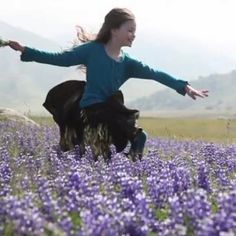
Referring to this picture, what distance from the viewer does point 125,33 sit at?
9297 mm

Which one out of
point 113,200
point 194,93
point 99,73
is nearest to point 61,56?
point 99,73

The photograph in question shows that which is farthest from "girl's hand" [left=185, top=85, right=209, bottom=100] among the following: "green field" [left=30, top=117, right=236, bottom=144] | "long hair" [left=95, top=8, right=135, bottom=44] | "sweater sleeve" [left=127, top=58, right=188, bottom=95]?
"green field" [left=30, top=117, right=236, bottom=144]

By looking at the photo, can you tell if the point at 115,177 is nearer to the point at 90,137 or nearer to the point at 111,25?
the point at 90,137

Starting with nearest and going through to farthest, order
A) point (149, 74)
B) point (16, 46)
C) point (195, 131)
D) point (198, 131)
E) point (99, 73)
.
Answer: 1. point (16, 46)
2. point (99, 73)
3. point (149, 74)
4. point (198, 131)
5. point (195, 131)

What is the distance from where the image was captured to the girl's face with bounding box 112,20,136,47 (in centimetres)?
930

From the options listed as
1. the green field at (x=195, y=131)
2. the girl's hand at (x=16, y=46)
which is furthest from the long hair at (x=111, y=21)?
the green field at (x=195, y=131)

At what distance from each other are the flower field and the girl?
0.60m

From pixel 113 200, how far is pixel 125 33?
4.72 meters

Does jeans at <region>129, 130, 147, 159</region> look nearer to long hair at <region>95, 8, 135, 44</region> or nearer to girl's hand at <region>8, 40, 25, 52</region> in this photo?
long hair at <region>95, 8, 135, 44</region>

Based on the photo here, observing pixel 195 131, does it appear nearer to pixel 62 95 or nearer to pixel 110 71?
pixel 62 95

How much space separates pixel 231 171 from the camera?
877cm

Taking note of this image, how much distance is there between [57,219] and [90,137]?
4.62 m

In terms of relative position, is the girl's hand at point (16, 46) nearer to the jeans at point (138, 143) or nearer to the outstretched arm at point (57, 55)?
the outstretched arm at point (57, 55)

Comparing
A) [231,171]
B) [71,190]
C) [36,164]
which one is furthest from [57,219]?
[231,171]
